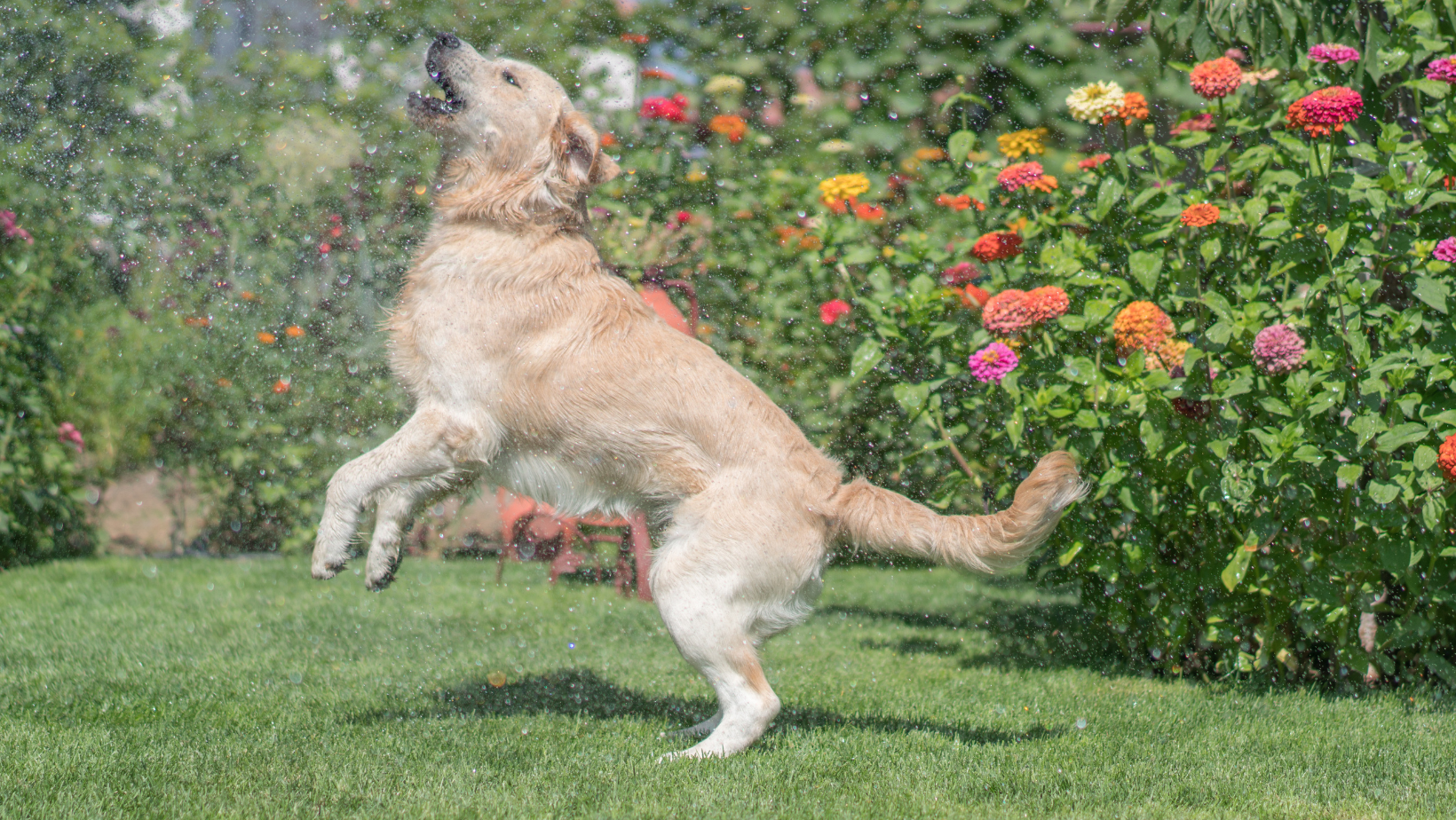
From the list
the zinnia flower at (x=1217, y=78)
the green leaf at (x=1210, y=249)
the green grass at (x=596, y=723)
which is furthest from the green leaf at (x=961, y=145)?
the green grass at (x=596, y=723)

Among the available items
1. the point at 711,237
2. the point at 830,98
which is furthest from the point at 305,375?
the point at 830,98

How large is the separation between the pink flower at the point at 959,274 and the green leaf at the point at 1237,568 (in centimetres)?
155

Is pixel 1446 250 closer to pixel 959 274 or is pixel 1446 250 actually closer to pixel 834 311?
pixel 959 274

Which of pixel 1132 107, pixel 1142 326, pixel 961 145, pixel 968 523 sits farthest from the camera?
pixel 961 145

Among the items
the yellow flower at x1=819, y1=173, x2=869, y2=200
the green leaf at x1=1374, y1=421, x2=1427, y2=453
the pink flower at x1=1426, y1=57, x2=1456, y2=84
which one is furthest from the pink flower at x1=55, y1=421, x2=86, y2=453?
the pink flower at x1=1426, y1=57, x2=1456, y2=84

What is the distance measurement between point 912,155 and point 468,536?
402 centimetres

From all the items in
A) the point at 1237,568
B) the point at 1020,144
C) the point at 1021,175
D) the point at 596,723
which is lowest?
the point at 596,723

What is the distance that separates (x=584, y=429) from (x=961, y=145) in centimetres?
198

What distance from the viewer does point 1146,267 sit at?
397cm

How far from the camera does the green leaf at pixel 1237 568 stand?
3883mm

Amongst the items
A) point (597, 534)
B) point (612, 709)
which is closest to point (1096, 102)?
point (612, 709)

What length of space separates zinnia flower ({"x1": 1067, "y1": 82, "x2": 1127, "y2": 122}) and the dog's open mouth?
6.83 feet

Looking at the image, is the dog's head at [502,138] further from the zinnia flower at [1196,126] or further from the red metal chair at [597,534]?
the zinnia flower at [1196,126]

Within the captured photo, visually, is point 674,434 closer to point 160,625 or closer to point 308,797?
point 308,797
